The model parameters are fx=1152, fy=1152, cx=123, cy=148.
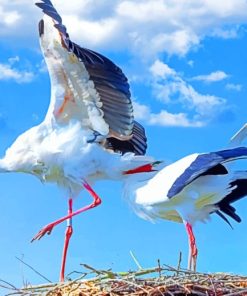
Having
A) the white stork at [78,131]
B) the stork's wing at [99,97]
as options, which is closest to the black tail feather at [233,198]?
the white stork at [78,131]

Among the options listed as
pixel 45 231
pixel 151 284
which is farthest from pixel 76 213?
pixel 151 284

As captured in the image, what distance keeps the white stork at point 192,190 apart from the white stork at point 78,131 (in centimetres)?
70

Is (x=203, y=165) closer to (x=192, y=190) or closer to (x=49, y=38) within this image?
(x=192, y=190)

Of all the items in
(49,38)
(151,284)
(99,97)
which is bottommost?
(151,284)

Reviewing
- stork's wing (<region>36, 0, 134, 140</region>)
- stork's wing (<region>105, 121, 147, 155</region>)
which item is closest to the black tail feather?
stork's wing (<region>36, 0, 134, 140</region>)

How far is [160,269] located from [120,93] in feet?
8.02

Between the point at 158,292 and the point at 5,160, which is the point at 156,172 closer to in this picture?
the point at 5,160

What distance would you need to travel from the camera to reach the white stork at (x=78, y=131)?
7777 mm

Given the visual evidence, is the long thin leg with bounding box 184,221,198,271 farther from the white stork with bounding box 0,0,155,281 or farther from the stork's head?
the stork's head

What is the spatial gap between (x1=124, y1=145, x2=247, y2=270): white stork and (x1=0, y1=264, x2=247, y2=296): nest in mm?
1112

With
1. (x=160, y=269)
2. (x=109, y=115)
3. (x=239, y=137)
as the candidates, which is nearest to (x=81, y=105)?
(x=109, y=115)

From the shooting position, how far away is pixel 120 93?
794cm

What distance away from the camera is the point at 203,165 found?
689 centimetres

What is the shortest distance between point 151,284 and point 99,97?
2500mm
